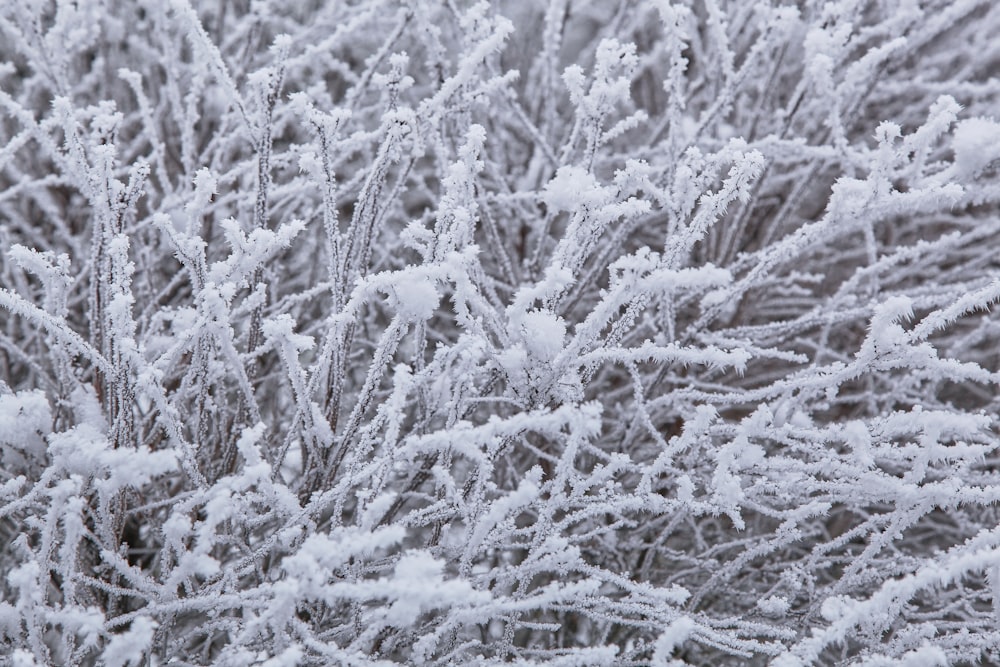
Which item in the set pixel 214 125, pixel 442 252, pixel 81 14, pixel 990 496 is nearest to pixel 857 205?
pixel 990 496

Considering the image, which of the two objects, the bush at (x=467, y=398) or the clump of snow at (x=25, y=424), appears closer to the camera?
the bush at (x=467, y=398)

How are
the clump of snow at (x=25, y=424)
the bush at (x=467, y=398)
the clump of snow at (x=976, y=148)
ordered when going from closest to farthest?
the bush at (x=467, y=398)
the clump of snow at (x=25, y=424)
the clump of snow at (x=976, y=148)

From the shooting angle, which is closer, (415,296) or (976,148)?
Answer: (415,296)

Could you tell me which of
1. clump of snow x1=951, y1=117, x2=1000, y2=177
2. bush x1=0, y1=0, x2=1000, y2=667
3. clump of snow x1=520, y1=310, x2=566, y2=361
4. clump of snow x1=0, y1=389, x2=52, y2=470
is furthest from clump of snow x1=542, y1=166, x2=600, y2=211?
clump of snow x1=0, y1=389, x2=52, y2=470

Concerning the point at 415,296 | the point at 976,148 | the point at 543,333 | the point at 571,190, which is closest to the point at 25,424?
the point at 415,296

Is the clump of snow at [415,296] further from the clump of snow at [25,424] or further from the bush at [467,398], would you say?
the clump of snow at [25,424]

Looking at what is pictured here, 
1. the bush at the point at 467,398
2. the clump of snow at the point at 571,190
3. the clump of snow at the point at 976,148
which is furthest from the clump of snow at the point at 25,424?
the clump of snow at the point at 976,148

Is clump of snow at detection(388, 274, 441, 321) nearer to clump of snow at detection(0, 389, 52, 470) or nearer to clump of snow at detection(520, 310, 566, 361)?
clump of snow at detection(520, 310, 566, 361)

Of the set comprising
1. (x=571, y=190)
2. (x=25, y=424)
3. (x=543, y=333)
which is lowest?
(x=25, y=424)

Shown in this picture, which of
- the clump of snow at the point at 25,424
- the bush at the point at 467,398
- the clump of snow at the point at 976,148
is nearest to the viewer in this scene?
the bush at the point at 467,398

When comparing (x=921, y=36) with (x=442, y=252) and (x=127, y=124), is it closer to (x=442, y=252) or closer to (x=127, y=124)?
(x=442, y=252)

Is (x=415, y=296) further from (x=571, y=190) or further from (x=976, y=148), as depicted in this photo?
(x=976, y=148)

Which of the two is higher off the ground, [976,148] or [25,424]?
[976,148]
